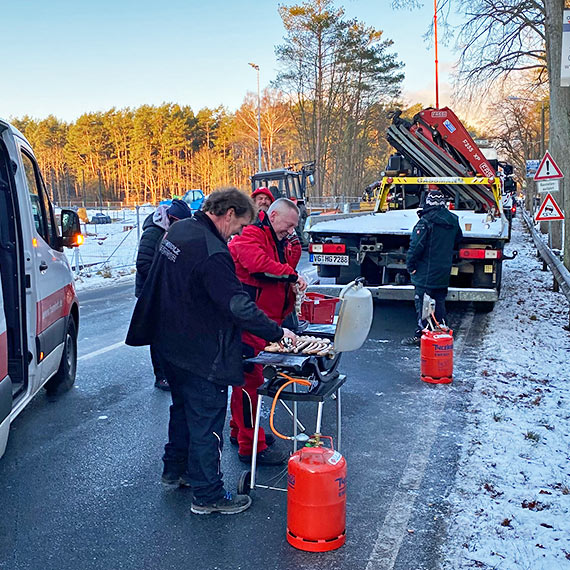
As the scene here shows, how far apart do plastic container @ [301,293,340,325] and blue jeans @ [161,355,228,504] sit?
1.77m

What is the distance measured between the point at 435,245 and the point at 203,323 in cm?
497

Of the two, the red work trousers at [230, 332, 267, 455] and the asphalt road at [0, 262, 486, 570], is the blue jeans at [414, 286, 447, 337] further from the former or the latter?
the red work trousers at [230, 332, 267, 455]

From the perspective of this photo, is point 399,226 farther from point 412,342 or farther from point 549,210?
point 549,210

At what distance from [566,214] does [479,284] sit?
2442 mm

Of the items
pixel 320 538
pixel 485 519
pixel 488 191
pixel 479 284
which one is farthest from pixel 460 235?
pixel 320 538

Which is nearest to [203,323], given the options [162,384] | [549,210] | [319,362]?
[319,362]

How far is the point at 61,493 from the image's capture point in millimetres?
4160

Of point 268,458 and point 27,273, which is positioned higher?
point 27,273

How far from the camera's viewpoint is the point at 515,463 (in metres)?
4.51

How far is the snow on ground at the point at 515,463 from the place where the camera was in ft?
11.2

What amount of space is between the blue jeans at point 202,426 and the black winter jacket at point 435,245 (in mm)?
4806

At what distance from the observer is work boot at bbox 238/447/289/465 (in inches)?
180

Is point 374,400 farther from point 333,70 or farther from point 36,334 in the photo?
point 333,70

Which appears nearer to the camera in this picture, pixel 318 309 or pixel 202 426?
pixel 202 426
